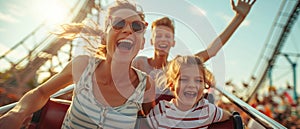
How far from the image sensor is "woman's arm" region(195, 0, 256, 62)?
2.48 metres

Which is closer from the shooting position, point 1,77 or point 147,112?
point 147,112

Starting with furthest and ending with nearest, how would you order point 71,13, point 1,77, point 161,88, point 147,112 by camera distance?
point 71,13, point 1,77, point 161,88, point 147,112

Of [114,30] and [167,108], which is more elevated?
[114,30]

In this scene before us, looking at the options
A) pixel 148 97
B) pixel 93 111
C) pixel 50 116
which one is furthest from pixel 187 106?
pixel 50 116

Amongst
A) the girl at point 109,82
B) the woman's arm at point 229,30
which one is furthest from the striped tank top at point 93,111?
the woman's arm at point 229,30

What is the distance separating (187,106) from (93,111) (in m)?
0.67

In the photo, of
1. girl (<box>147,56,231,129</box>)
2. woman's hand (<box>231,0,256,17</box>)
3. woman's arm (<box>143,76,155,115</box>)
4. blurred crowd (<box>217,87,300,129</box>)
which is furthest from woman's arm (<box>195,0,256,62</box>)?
blurred crowd (<box>217,87,300,129</box>)

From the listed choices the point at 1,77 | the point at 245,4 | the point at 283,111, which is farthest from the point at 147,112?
the point at 1,77

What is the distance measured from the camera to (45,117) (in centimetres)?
180

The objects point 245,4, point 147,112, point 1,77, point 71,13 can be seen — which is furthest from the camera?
point 71,13

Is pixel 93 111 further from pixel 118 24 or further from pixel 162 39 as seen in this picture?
pixel 162 39

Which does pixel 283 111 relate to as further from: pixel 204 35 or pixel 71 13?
pixel 71 13

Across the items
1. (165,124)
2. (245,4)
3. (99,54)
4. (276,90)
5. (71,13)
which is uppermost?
(71,13)

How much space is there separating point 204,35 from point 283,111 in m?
3.32
